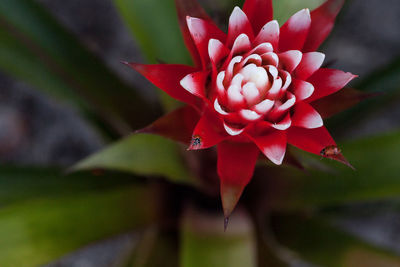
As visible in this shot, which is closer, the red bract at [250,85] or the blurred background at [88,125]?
the red bract at [250,85]

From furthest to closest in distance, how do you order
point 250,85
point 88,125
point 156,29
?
point 88,125, point 156,29, point 250,85

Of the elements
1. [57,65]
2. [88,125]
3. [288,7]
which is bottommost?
[288,7]

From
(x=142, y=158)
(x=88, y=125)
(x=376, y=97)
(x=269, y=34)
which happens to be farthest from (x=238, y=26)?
(x=88, y=125)

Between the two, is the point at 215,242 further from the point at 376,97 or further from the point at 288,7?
the point at 376,97

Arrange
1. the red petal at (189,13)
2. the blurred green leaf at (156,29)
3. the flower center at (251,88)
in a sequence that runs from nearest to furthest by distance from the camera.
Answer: the flower center at (251,88) → the red petal at (189,13) → the blurred green leaf at (156,29)

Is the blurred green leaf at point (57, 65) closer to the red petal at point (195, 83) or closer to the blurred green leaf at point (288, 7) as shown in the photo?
the blurred green leaf at point (288, 7)

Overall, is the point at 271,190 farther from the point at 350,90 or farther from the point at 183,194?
the point at 350,90

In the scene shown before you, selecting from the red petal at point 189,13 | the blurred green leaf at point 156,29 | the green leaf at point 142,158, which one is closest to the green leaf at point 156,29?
the blurred green leaf at point 156,29
